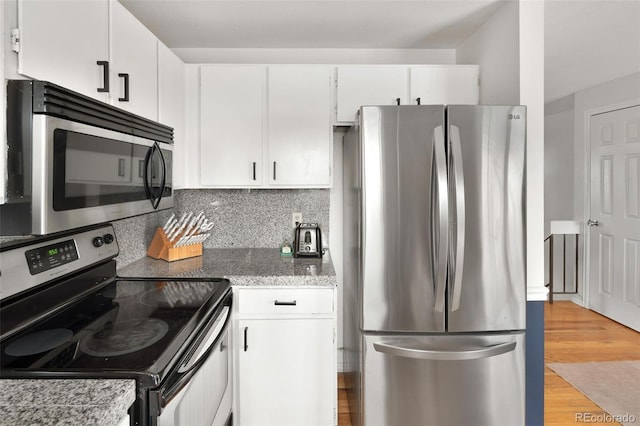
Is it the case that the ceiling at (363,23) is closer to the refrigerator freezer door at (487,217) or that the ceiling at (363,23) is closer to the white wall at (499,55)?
the white wall at (499,55)

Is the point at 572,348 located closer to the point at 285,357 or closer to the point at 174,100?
the point at 285,357

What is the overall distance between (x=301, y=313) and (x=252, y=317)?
0.80 feet

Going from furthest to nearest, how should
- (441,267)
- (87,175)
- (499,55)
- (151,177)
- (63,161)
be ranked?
1. (499,55)
2. (441,267)
3. (151,177)
4. (87,175)
5. (63,161)

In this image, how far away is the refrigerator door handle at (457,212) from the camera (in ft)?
5.94

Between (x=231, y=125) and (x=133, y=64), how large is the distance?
0.73 m

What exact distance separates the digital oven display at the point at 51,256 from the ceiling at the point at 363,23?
138cm

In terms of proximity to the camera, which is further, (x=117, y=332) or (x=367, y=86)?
(x=367, y=86)

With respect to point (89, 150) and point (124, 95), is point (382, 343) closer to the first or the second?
point (89, 150)

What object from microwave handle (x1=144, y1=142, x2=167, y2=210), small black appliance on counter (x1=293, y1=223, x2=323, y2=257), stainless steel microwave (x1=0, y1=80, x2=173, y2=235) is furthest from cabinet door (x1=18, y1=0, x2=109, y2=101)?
small black appliance on counter (x1=293, y1=223, x2=323, y2=257)

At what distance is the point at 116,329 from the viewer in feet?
4.20

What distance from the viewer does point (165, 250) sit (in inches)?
90.4

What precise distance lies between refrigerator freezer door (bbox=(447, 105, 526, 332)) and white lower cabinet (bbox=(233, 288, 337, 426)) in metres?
0.65

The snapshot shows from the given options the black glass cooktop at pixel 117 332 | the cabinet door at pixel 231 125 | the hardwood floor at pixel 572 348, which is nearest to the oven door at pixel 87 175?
the black glass cooktop at pixel 117 332

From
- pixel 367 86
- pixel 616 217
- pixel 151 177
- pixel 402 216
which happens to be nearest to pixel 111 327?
pixel 151 177
